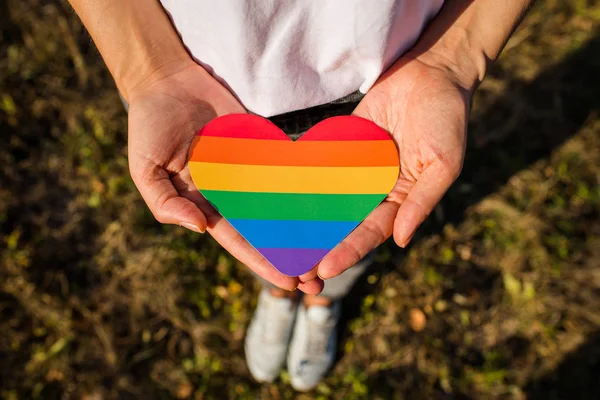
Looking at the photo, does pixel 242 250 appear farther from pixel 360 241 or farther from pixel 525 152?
pixel 525 152

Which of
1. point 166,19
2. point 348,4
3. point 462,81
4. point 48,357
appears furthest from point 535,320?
point 48,357

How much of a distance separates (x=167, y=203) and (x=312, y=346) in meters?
1.04

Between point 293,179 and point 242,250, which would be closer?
point 242,250

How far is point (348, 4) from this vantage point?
119 cm

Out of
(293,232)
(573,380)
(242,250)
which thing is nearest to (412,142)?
(293,232)

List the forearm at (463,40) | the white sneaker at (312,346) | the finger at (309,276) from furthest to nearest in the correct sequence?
1. the white sneaker at (312,346)
2. the forearm at (463,40)
3. the finger at (309,276)

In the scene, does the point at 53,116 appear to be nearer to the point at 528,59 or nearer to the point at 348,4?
the point at 348,4

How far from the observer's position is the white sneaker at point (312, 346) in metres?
2.12

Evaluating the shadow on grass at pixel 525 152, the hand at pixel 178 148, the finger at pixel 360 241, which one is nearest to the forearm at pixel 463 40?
the finger at pixel 360 241

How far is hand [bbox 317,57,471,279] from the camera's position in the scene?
1.40m

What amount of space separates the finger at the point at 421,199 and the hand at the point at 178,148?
28 cm

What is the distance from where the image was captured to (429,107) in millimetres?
1496

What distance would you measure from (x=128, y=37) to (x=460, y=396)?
1836mm

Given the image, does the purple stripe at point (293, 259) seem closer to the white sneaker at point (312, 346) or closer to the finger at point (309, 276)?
the finger at point (309, 276)
